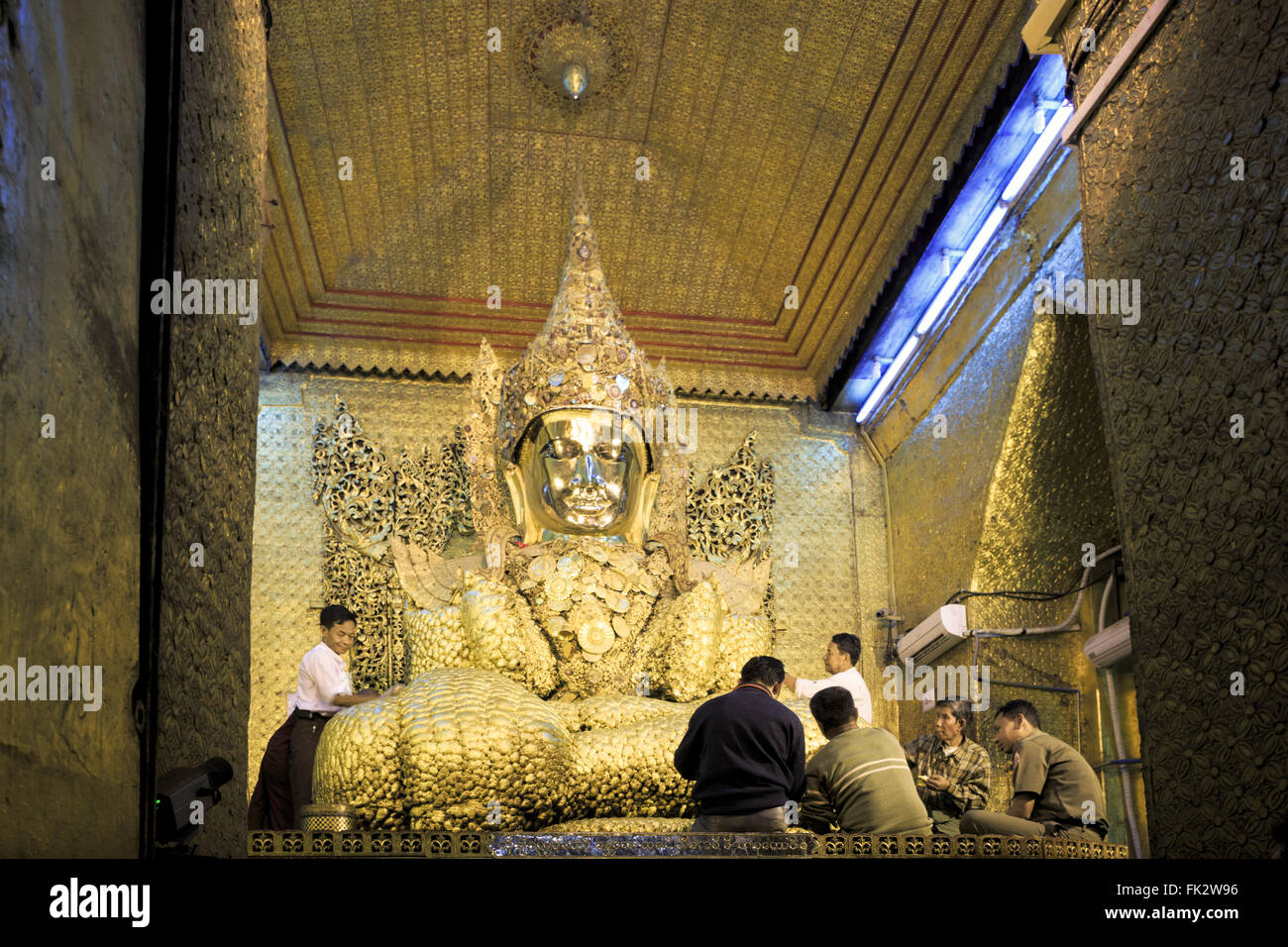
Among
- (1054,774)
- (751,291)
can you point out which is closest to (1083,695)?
(1054,774)

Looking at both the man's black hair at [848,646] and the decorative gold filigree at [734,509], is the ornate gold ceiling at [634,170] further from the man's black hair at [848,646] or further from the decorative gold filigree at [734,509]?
the man's black hair at [848,646]

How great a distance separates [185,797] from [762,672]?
5.46 ft

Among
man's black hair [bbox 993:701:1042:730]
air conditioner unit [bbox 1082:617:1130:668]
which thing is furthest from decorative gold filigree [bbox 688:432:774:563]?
man's black hair [bbox 993:701:1042:730]

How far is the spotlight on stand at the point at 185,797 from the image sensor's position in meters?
2.08

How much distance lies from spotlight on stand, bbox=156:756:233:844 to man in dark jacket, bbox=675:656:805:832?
131 centimetres

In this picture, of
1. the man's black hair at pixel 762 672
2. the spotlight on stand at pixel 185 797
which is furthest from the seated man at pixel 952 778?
the spotlight on stand at pixel 185 797

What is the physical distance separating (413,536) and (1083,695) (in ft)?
10.7

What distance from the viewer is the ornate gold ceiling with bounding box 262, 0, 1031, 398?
16.9ft

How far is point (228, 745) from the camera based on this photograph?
Result: 2676mm

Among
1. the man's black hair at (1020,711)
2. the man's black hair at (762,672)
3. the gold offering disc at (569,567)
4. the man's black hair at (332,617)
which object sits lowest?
the man's black hair at (1020,711)

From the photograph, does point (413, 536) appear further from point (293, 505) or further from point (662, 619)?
point (662, 619)

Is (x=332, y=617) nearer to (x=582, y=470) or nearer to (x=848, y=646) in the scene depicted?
(x=582, y=470)

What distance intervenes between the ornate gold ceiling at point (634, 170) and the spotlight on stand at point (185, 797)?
11.7 ft

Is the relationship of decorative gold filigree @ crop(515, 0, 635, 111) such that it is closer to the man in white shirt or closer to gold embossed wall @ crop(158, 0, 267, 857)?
gold embossed wall @ crop(158, 0, 267, 857)
